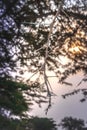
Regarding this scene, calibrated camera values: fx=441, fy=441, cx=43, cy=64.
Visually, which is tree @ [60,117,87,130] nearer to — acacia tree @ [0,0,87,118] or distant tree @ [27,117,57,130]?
distant tree @ [27,117,57,130]

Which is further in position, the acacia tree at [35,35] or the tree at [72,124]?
the tree at [72,124]

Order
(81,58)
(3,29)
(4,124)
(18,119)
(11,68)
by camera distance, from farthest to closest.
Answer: (18,119) → (4,124) → (11,68) → (3,29) → (81,58)

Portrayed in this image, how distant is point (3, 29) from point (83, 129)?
97525mm

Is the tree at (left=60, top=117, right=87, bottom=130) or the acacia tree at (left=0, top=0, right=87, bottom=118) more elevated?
the tree at (left=60, top=117, right=87, bottom=130)

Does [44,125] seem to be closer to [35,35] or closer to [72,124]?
[72,124]

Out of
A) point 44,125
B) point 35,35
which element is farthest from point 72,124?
point 35,35

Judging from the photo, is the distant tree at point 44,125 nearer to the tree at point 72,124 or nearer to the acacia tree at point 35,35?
the tree at point 72,124

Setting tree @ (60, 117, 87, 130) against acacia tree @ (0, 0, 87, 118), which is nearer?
acacia tree @ (0, 0, 87, 118)

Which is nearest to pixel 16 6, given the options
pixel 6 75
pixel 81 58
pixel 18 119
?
pixel 81 58

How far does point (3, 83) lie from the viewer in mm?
27703

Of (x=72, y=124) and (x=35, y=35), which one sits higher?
(x=72, y=124)

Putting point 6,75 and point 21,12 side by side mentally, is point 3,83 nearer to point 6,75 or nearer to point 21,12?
point 6,75

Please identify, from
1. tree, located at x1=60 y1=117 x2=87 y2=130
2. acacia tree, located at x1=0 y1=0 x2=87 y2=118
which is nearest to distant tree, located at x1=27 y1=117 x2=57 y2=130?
tree, located at x1=60 y1=117 x2=87 y2=130

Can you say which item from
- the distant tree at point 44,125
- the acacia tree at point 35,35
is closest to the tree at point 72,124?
the distant tree at point 44,125
